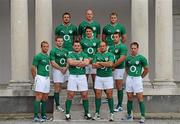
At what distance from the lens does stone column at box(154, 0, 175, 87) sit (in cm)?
1719

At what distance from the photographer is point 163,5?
1722cm

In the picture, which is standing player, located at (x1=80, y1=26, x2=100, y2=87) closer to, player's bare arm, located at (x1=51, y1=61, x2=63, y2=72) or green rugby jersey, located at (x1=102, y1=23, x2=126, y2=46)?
green rugby jersey, located at (x1=102, y1=23, x2=126, y2=46)

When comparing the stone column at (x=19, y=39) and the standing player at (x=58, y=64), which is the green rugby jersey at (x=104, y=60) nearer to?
the standing player at (x=58, y=64)

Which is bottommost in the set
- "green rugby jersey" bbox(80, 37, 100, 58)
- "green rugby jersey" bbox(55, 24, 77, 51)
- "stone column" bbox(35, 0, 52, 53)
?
"green rugby jersey" bbox(80, 37, 100, 58)

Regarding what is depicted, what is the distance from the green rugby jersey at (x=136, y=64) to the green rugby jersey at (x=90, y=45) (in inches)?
40.6

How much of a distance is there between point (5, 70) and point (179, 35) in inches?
267

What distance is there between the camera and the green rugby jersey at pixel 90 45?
15423 mm

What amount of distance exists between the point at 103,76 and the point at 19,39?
3534 millimetres

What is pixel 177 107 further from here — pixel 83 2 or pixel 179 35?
pixel 83 2

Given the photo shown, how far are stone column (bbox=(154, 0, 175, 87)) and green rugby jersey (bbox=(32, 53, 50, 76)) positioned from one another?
A: 3.96 m

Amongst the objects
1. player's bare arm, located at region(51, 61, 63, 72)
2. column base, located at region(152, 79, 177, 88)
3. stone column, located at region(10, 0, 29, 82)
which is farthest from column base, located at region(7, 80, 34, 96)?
column base, located at region(152, 79, 177, 88)

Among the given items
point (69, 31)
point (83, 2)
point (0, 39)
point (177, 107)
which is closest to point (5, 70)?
point (0, 39)

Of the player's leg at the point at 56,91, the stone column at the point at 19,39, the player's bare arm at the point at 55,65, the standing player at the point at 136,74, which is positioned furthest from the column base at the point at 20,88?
the standing player at the point at 136,74

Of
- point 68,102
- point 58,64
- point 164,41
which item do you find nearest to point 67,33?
point 58,64
